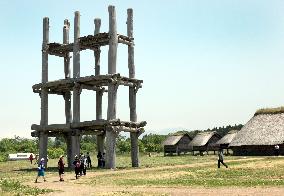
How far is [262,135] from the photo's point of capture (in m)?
58.6

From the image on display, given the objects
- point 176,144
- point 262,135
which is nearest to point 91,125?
point 262,135

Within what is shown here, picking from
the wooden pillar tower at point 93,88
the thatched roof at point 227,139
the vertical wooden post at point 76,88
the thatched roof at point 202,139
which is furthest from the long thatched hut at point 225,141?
the vertical wooden post at point 76,88

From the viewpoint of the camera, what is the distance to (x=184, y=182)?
24.5 metres

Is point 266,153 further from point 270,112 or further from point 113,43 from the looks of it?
point 113,43

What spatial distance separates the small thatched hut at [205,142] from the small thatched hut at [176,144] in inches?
74.2

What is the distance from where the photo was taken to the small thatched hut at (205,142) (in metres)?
73.9

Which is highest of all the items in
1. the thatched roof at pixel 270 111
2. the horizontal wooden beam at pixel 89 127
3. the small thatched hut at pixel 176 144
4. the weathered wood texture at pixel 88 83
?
the weathered wood texture at pixel 88 83

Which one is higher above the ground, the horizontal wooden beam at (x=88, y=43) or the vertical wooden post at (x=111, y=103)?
the horizontal wooden beam at (x=88, y=43)

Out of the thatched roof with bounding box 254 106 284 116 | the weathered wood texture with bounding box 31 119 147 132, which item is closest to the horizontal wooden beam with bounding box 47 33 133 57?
the weathered wood texture with bounding box 31 119 147 132

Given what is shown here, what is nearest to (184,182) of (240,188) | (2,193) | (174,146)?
(240,188)

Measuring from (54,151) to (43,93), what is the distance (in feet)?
113

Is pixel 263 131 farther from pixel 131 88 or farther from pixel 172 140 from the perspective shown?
pixel 131 88

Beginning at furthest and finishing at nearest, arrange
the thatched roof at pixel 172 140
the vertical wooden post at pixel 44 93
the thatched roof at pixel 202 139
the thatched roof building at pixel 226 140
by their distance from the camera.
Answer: the thatched roof at pixel 172 140
the thatched roof at pixel 202 139
the thatched roof building at pixel 226 140
the vertical wooden post at pixel 44 93

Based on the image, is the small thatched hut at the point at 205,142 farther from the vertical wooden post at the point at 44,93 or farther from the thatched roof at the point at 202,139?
the vertical wooden post at the point at 44,93
